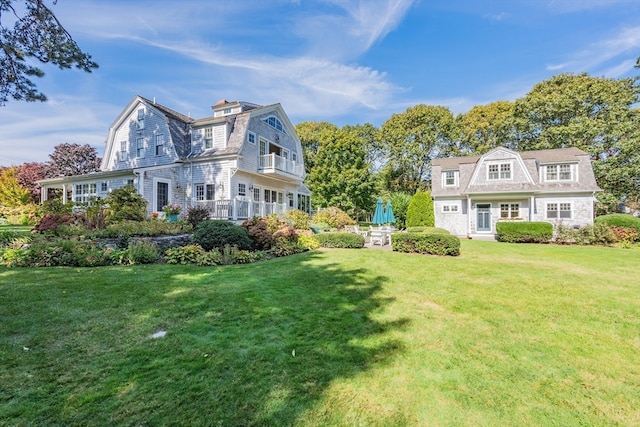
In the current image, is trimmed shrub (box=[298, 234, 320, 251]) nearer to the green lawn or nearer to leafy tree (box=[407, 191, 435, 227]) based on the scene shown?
the green lawn

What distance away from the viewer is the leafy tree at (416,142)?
31.6 m

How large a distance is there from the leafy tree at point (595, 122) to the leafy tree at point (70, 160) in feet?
148

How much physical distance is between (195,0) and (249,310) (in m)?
10.1

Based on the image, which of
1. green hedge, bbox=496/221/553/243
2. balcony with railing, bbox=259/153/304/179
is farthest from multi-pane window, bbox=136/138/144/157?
green hedge, bbox=496/221/553/243

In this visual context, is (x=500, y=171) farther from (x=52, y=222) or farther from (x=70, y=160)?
(x=70, y=160)

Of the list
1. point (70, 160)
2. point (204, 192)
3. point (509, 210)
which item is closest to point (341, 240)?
point (204, 192)

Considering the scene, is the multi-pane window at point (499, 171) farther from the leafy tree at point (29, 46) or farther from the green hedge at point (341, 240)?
the leafy tree at point (29, 46)

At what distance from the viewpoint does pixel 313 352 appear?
316cm

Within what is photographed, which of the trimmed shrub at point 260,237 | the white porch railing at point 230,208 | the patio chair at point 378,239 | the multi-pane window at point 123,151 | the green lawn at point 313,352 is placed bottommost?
the green lawn at point 313,352

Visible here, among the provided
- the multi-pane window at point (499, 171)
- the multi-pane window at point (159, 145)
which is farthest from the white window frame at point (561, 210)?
the multi-pane window at point (159, 145)

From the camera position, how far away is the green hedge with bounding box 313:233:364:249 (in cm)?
1141

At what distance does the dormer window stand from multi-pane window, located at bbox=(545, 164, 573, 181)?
62.4 ft

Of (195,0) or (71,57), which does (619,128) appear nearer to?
(195,0)

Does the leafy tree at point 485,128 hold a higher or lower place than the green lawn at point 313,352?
higher
